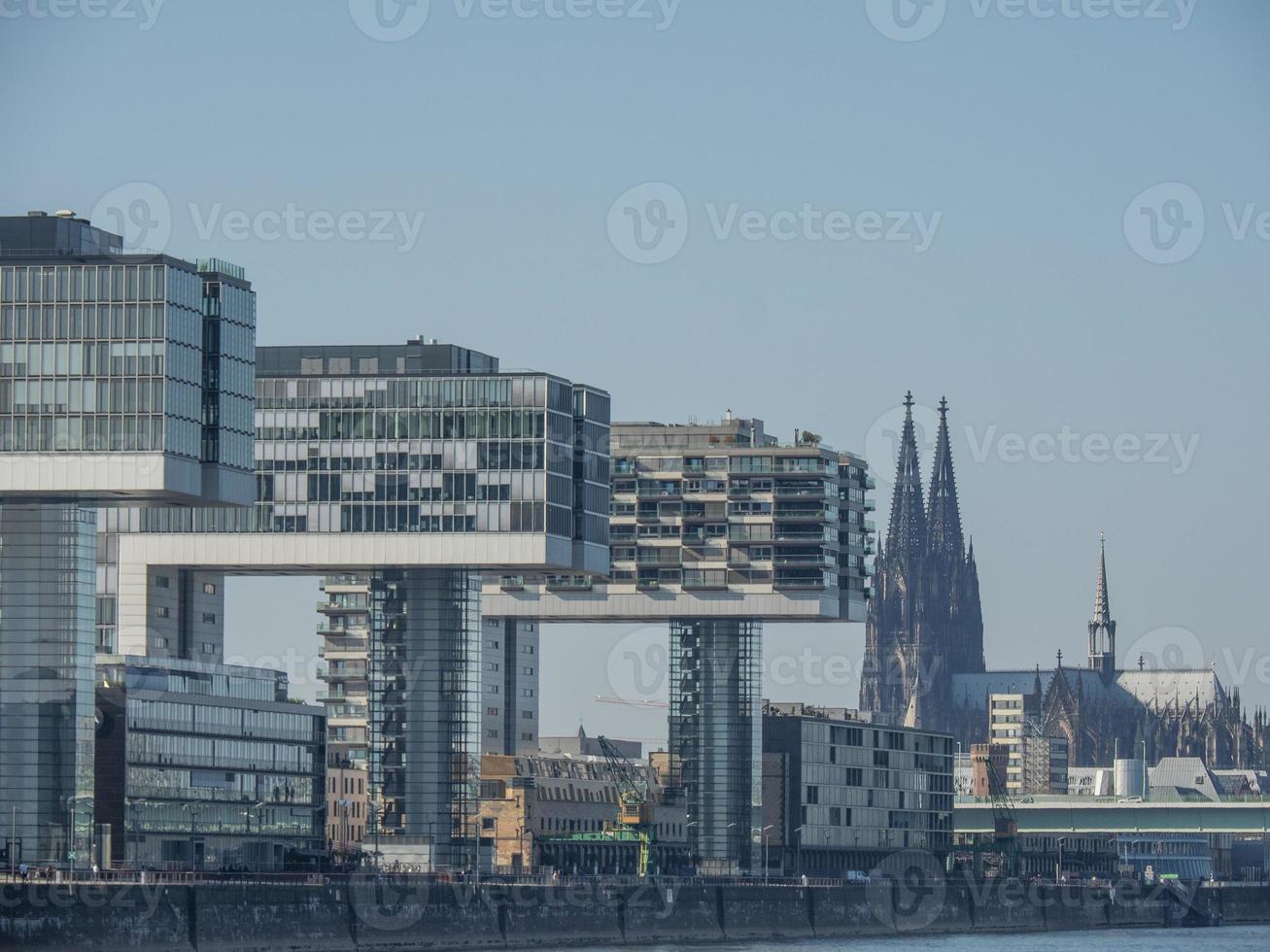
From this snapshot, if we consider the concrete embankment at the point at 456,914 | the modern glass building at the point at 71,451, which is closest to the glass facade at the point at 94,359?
the modern glass building at the point at 71,451

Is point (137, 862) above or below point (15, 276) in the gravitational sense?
below

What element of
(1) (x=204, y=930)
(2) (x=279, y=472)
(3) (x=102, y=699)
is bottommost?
(1) (x=204, y=930)

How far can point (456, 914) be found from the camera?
5502 inches

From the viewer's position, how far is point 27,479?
135875 mm

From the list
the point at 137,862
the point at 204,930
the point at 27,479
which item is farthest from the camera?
the point at 137,862

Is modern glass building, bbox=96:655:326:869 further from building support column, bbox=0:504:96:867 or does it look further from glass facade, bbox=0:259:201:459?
glass facade, bbox=0:259:201:459

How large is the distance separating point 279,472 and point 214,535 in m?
5.55

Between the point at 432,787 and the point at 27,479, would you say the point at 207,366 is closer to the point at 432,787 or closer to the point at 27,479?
the point at 27,479

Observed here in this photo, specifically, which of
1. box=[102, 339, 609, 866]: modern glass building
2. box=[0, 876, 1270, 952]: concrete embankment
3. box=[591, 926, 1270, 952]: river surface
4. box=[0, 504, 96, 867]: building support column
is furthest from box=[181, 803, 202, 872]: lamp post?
box=[0, 504, 96, 867]: building support column

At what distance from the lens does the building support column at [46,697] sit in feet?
440

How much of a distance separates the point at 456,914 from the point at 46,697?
20859mm

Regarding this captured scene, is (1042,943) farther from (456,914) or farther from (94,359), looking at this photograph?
(94,359)

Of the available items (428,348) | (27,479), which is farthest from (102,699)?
(428,348)

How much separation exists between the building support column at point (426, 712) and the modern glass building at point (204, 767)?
5.55m
